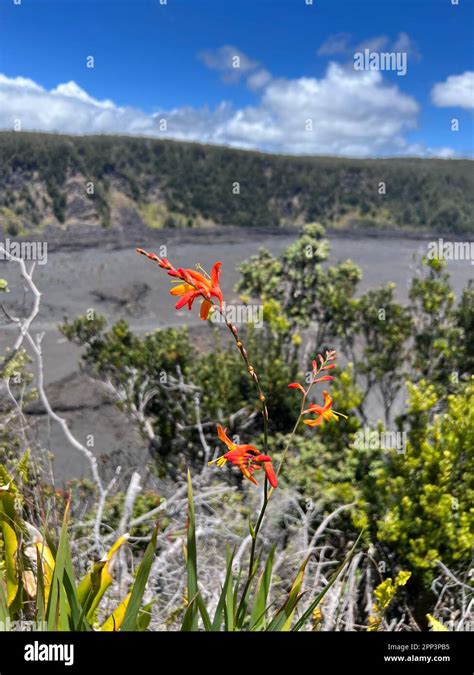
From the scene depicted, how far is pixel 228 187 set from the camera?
3962cm

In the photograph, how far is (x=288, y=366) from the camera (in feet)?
19.6

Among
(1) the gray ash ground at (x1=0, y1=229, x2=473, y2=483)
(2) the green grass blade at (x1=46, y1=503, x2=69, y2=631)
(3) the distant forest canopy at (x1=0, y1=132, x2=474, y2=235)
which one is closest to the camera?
(2) the green grass blade at (x1=46, y1=503, x2=69, y2=631)

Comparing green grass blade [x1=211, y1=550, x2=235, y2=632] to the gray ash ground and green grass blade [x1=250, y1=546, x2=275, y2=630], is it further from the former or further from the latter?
the gray ash ground

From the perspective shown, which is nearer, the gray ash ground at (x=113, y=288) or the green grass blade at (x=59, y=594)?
the green grass blade at (x=59, y=594)

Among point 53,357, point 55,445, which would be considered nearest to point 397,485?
point 55,445

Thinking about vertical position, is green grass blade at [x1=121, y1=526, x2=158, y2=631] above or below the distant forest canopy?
below

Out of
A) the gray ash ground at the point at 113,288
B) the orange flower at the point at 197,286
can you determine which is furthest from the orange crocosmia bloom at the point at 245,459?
the gray ash ground at the point at 113,288

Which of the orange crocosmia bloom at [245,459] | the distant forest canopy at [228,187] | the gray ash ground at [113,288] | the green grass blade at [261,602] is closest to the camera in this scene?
the orange crocosmia bloom at [245,459]

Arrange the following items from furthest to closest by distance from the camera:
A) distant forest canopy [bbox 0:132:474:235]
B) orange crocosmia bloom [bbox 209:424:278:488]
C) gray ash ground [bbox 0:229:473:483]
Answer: distant forest canopy [bbox 0:132:474:235] < gray ash ground [bbox 0:229:473:483] < orange crocosmia bloom [bbox 209:424:278:488]

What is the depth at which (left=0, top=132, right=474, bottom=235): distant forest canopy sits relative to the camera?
30.9m

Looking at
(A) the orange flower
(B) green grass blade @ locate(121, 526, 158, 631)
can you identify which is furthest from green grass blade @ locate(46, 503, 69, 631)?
(A) the orange flower

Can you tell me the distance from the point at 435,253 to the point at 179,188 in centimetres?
3402

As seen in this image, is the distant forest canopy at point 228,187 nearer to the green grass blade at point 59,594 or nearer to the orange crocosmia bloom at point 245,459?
the green grass blade at point 59,594

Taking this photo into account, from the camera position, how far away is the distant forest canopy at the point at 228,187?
30859 mm
